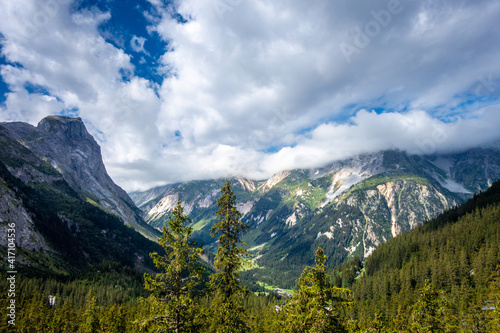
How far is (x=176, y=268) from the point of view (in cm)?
1670

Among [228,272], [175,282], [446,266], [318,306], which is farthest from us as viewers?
[446,266]

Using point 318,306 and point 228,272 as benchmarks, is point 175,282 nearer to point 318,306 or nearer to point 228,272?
point 228,272

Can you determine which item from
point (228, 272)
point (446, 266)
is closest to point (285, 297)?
point (228, 272)

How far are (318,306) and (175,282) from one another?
11.4m

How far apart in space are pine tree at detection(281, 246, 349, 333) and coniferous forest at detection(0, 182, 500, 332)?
8 centimetres

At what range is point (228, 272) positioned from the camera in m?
19.5

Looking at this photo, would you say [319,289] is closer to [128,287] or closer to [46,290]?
[46,290]

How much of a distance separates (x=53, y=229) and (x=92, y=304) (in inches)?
8173

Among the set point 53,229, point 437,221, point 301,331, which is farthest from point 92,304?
point 437,221

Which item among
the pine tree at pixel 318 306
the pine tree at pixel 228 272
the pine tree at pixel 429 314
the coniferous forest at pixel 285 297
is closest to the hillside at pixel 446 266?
the coniferous forest at pixel 285 297

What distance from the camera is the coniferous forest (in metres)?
17.1

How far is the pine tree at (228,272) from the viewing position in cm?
1759

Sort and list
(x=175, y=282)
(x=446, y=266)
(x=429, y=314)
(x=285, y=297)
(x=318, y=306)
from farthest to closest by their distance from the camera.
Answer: (x=446, y=266), (x=429, y=314), (x=285, y=297), (x=318, y=306), (x=175, y=282)

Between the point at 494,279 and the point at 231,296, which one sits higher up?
the point at 231,296
